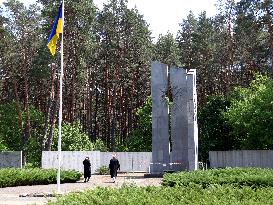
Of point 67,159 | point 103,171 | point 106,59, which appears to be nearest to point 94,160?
point 103,171

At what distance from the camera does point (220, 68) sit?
52.4 m

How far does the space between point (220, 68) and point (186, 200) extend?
147ft

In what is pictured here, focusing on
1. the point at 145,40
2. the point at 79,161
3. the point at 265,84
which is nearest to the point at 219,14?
the point at 145,40

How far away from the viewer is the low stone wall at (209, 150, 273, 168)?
3122cm

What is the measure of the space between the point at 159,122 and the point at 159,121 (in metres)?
0.07

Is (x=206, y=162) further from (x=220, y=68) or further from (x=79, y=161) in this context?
(x=220, y=68)

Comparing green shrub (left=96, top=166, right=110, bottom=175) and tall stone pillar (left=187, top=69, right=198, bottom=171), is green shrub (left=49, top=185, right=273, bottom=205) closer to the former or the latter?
tall stone pillar (left=187, top=69, right=198, bottom=171)

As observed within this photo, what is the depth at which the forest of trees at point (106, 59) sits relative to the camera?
4159cm

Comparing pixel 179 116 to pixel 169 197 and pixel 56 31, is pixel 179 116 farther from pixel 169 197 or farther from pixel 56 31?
pixel 169 197

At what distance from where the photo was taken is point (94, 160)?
122ft

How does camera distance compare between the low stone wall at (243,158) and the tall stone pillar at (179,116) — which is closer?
the tall stone pillar at (179,116)

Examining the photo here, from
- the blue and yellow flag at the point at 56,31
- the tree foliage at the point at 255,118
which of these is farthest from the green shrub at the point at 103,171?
the blue and yellow flag at the point at 56,31

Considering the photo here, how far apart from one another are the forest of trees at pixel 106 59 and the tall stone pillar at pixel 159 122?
11.5 m

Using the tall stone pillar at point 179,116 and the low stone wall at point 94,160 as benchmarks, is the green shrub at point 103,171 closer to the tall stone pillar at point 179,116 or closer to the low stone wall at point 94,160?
the low stone wall at point 94,160
